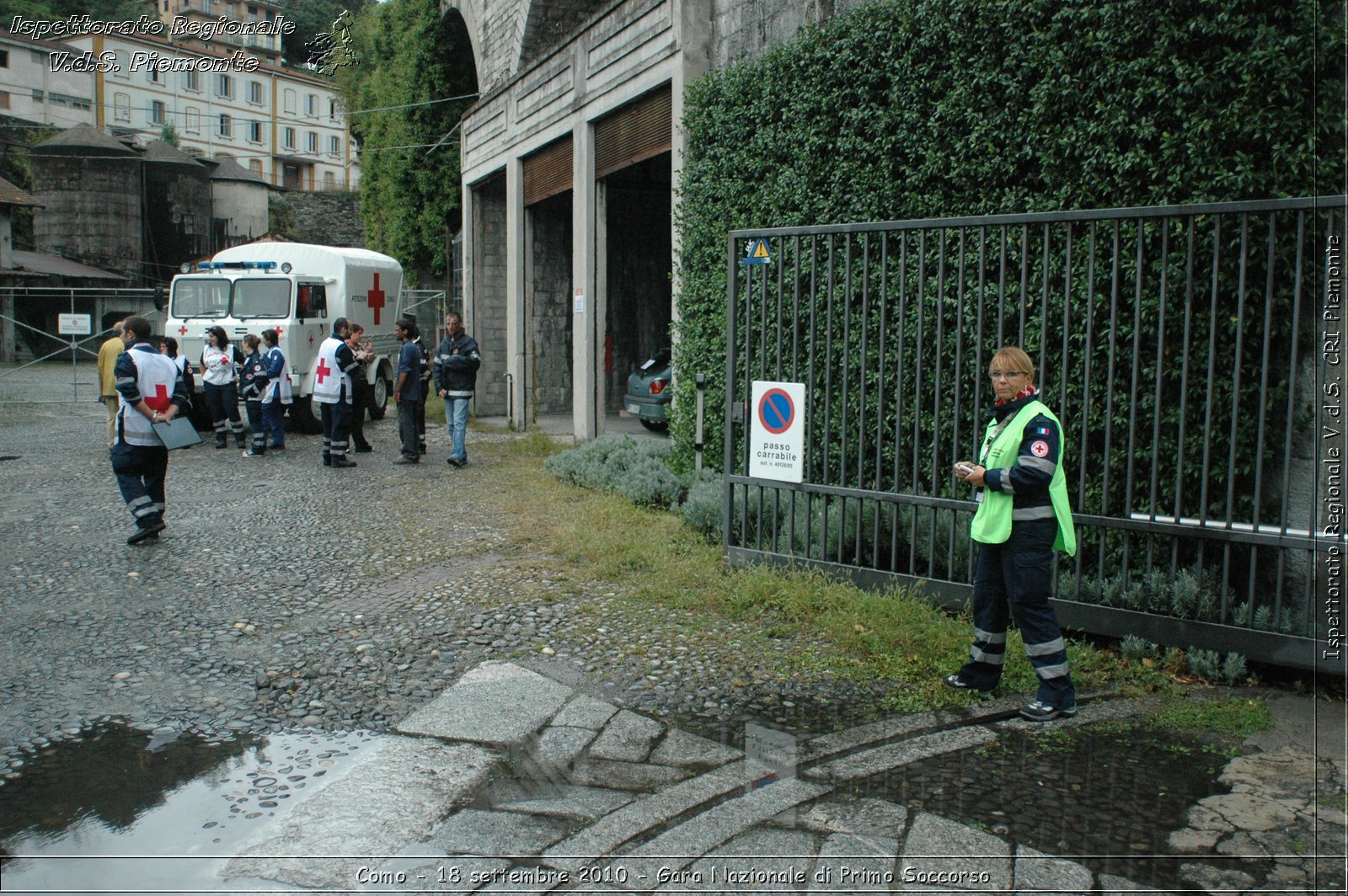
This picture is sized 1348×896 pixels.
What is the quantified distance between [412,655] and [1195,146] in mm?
5242

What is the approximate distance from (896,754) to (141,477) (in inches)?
279

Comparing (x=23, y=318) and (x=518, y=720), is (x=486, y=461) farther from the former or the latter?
(x=23, y=318)

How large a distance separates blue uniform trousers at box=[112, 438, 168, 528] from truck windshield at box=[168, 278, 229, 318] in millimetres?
9601

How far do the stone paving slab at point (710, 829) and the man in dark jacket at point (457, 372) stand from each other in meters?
9.97

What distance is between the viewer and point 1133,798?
4.16 m

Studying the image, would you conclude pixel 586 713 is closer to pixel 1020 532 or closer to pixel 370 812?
pixel 370 812

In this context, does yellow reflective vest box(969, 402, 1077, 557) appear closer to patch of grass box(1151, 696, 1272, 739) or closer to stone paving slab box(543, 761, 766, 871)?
patch of grass box(1151, 696, 1272, 739)

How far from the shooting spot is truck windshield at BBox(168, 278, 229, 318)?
1795 cm

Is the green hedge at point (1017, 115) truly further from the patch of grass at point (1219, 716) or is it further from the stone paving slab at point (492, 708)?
the stone paving slab at point (492, 708)

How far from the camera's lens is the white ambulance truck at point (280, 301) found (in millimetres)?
17547

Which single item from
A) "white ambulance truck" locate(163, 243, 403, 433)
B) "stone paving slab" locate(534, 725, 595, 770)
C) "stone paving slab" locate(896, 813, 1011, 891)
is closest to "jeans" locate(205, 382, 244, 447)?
"white ambulance truck" locate(163, 243, 403, 433)

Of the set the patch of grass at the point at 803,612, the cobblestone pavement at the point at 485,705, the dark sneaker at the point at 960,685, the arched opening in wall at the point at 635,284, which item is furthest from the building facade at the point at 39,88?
the dark sneaker at the point at 960,685

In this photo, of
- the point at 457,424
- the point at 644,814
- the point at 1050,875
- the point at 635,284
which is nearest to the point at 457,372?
the point at 457,424

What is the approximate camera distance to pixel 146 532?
885cm
